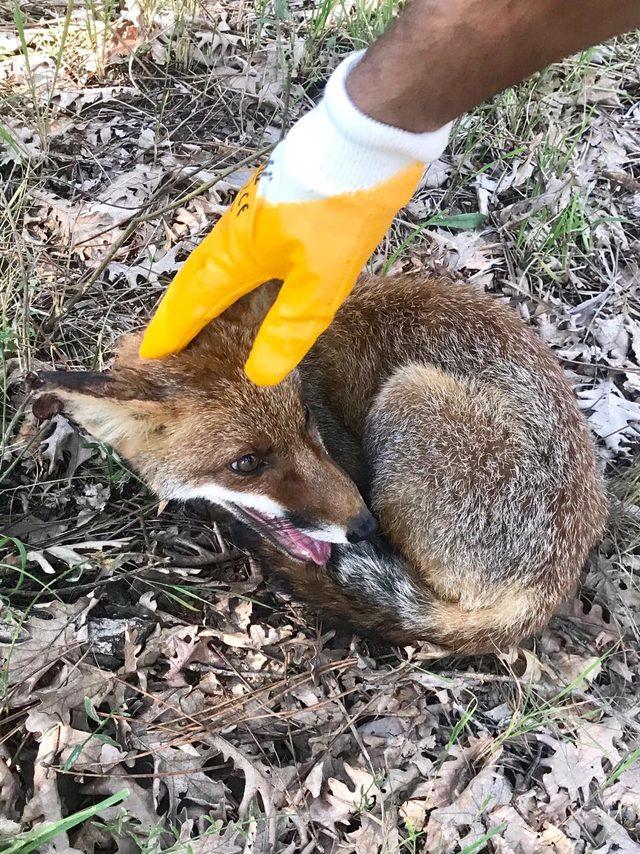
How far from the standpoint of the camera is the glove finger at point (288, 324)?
118 inches

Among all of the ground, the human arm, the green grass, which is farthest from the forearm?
the green grass

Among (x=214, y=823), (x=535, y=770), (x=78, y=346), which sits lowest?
(x=535, y=770)

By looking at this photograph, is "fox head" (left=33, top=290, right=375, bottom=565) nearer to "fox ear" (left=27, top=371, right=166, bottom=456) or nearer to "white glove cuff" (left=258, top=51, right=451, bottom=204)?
"fox ear" (left=27, top=371, right=166, bottom=456)

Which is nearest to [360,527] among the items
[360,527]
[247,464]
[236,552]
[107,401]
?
[360,527]

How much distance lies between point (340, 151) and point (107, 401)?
160 centimetres

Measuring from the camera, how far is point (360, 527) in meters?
3.32

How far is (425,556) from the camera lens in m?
3.75

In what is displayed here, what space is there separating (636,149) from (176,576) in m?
5.98

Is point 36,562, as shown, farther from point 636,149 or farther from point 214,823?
point 636,149

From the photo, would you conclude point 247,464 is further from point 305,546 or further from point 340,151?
point 340,151

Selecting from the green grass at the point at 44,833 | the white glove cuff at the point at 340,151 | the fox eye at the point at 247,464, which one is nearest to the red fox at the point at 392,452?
the fox eye at the point at 247,464

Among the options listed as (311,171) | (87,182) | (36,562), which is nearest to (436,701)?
(36,562)

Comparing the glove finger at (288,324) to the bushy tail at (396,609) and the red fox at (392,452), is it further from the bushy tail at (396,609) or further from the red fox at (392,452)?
the bushy tail at (396,609)

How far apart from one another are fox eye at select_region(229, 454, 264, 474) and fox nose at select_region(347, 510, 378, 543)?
1.95ft
